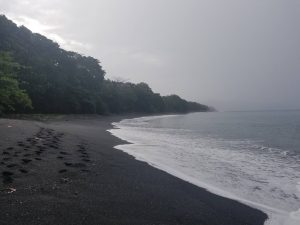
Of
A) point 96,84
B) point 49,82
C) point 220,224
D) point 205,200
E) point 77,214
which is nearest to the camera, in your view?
point 77,214

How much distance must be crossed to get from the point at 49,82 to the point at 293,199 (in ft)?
184

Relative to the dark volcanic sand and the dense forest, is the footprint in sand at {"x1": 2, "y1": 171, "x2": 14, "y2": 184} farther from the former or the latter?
the dense forest

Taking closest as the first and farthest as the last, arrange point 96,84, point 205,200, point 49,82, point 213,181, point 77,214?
point 77,214, point 205,200, point 213,181, point 49,82, point 96,84

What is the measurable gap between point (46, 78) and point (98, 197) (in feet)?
177

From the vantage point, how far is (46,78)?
5978cm

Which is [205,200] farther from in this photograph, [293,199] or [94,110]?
[94,110]

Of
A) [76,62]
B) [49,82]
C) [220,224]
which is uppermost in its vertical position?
[76,62]

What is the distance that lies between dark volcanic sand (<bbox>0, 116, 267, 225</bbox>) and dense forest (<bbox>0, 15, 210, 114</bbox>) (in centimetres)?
2281

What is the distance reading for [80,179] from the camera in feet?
32.6

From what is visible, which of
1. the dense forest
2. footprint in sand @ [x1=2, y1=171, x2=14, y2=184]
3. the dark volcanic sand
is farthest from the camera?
the dense forest

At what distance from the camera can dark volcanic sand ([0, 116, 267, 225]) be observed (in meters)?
7.10

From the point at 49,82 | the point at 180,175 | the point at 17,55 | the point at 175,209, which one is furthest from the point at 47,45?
the point at 175,209

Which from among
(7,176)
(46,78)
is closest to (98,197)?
(7,176)

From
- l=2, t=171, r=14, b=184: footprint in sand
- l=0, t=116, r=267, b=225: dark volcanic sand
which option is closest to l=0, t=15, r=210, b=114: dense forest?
l=0, t=116, r=267, b=225: dark volcanic sand
